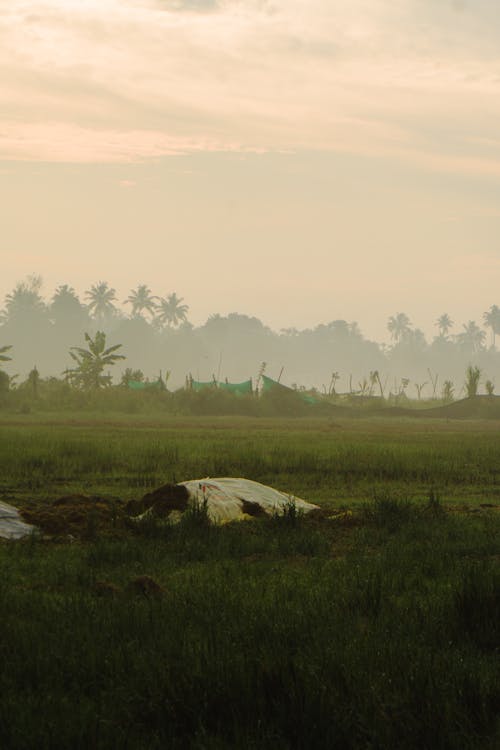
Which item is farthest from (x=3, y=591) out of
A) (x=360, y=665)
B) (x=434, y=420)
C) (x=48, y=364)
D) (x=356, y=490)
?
(x=48, y=364)

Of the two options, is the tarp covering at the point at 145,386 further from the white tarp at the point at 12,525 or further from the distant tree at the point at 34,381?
the white tarp at the point at 12,525

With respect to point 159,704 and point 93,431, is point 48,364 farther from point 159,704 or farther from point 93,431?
point 159,704

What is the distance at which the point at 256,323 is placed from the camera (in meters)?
163

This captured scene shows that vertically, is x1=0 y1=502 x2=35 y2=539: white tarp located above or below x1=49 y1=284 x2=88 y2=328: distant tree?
below

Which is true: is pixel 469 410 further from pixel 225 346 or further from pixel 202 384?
pixel 225 346

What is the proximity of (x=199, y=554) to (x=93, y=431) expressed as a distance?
62.5ft

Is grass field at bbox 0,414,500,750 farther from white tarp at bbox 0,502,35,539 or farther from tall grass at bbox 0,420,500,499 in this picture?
tall grass at bbox 0,420,500,499

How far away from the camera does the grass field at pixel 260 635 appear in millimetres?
3367

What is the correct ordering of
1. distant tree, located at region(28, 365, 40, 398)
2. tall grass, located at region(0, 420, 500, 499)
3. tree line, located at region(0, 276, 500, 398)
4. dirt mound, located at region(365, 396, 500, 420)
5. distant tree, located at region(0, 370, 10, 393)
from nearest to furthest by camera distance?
tall grass, located at region(0, 420, 500, 499) → distant tree, located at region(0, 370, 10, 393) → distant tree, located at region(28, 365, 40, 398) → dirt mound, located at region(365, 396, 500, 420) → tree line, located at region(0, 276, 500, 398)

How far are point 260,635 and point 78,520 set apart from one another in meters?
5.18

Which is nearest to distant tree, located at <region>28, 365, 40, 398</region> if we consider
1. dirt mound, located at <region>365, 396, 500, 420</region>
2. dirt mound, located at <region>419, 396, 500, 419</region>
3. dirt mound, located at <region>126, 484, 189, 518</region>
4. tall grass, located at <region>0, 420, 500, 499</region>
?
dirt mound, located at <region>365, 396, 500, 420</region>

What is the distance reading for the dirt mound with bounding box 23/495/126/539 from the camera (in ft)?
28.1

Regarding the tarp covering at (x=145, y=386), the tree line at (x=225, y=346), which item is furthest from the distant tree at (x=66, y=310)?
the tarp covering at (x=145, y=386)

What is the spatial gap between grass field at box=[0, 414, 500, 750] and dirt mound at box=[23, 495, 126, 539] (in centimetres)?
19
